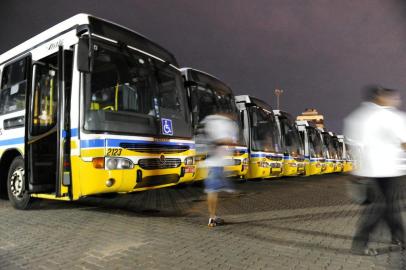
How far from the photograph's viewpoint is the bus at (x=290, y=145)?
15.3 metres

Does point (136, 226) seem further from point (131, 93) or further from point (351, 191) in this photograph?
point (351, 191)

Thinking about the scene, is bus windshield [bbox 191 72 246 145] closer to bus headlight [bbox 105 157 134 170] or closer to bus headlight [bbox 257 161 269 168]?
bus headlight [bbox 257 161 269 168]

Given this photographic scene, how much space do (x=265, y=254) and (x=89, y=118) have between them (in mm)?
3405

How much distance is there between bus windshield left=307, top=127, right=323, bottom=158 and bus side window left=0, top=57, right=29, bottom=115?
640 inches

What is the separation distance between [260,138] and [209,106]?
3.31 metres

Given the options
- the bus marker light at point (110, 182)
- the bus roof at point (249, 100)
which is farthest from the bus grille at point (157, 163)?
the bus roof at point (249, 100)

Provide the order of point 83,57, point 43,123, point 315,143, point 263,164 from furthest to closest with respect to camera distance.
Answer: point 315,143 → point 263,164 → point 43,123 → point 83,57

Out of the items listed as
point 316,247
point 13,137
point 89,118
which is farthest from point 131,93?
point 316,247

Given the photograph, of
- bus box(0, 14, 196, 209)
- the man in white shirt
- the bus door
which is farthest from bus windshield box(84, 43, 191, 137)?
the man in white shirt

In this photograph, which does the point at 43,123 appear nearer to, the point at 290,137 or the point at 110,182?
the point at 110,182

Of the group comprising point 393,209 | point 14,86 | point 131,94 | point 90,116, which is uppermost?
point 14,86

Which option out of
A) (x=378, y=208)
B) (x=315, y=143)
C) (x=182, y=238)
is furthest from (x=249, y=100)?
(x=315, y=143)

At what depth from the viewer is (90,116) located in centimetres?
578

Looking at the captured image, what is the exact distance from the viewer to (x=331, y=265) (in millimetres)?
3869
